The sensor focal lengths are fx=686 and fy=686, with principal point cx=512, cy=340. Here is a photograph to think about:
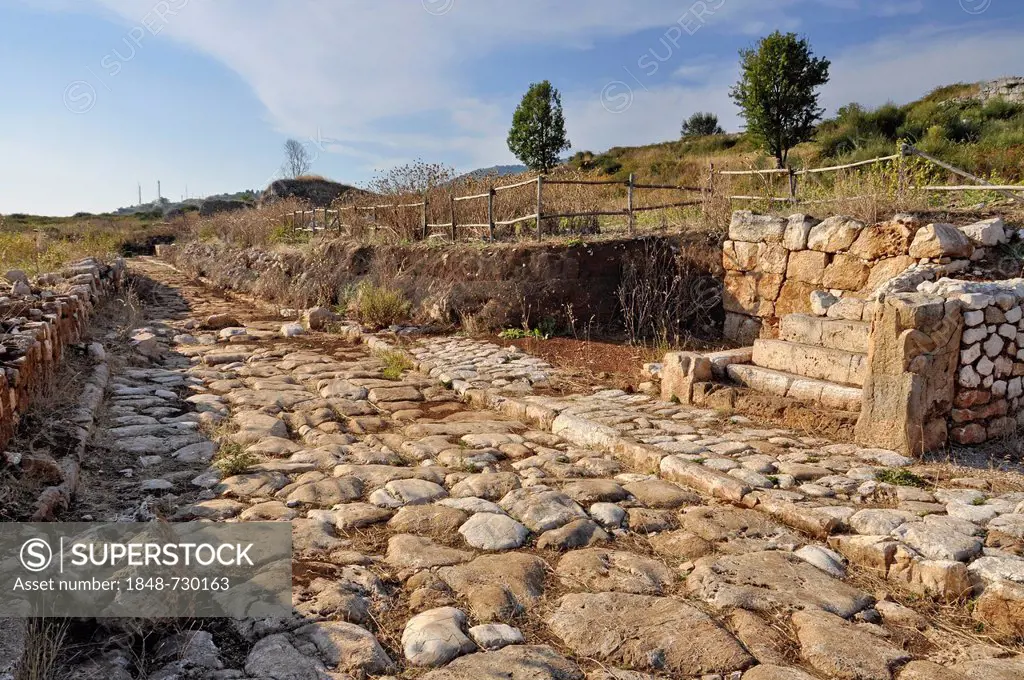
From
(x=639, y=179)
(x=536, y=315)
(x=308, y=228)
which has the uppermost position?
(x=639, y=179)

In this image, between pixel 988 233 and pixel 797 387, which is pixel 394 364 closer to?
pixel 797 387

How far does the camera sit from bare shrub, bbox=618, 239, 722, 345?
343 inches

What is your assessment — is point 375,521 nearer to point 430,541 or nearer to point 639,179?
point 430,541

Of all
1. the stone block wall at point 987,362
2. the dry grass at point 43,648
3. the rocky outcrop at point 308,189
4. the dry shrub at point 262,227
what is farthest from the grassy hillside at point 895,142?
the dry grass at point 43,648

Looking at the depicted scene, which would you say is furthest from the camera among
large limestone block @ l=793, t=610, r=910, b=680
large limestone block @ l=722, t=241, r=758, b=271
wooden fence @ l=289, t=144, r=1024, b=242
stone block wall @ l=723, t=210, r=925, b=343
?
wooden fence @ l=289, t=144, r=1024, b=242

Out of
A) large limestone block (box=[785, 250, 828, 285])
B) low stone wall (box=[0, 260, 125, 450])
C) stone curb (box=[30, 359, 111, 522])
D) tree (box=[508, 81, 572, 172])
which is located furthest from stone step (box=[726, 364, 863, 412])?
tree (box=[508, 81, 572, 172])

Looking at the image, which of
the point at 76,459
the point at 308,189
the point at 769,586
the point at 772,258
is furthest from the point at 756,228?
the point at 308,189

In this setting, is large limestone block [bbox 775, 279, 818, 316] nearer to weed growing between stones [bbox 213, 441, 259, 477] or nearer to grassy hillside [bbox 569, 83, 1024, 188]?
weed growing between stones [bbox 213, 441, 259, 477]

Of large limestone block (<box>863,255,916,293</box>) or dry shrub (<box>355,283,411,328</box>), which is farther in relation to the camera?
dry shrub (<box>355,283,411,328</box>)

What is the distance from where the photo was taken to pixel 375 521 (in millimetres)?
3545

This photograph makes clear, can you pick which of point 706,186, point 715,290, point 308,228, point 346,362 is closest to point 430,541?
point 346,362

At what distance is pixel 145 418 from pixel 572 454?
10.8 ft

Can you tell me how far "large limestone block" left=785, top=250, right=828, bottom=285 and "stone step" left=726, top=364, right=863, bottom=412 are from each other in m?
2.28

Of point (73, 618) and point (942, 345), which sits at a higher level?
point (942, 345)
